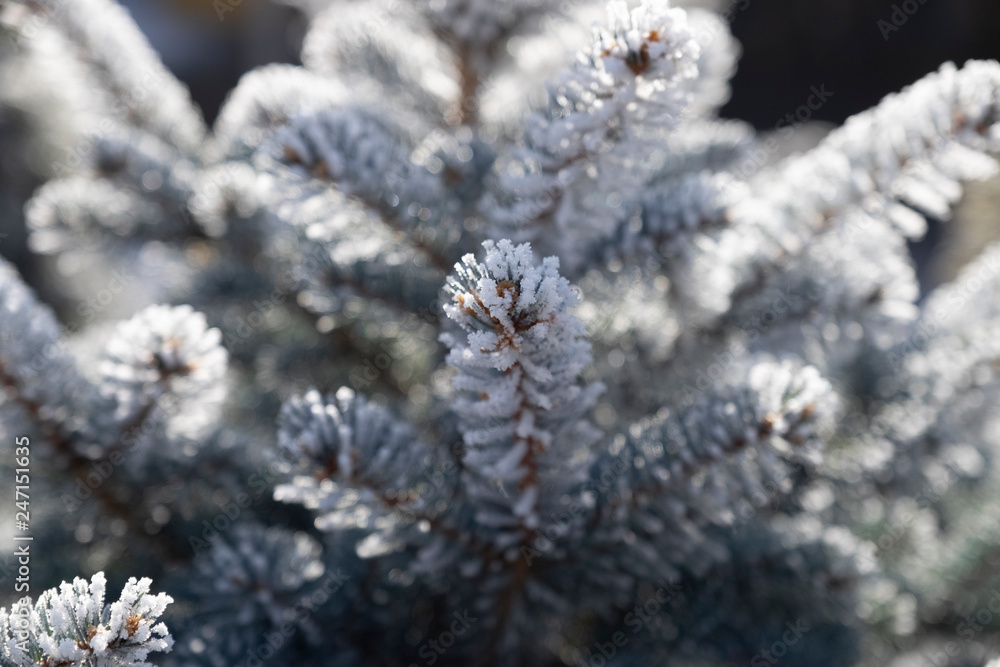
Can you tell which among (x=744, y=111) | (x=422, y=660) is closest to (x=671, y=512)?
(x=422, y=660)

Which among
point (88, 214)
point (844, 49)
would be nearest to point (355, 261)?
point (88, 214)

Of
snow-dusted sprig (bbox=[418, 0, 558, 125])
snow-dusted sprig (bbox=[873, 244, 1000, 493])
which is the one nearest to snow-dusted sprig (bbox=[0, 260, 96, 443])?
snow-dusted sprig (bbox=[418, 0, 558, 125])

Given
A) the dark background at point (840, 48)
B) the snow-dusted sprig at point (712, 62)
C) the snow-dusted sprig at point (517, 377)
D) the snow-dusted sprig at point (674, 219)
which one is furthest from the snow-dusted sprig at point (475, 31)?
the dark background at point (840, 48)

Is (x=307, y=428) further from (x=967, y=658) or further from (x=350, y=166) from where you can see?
(x=967, y=658)

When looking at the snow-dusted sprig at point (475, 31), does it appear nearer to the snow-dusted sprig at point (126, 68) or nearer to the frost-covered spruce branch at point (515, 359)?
the frost-covered spruce branch at point (515, 359)

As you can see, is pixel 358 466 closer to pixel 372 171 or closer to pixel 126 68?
pixel 372 171

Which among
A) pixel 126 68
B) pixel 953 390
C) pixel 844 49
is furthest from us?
pixel 844 49

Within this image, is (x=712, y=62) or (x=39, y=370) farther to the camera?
(x=712, y=62)
